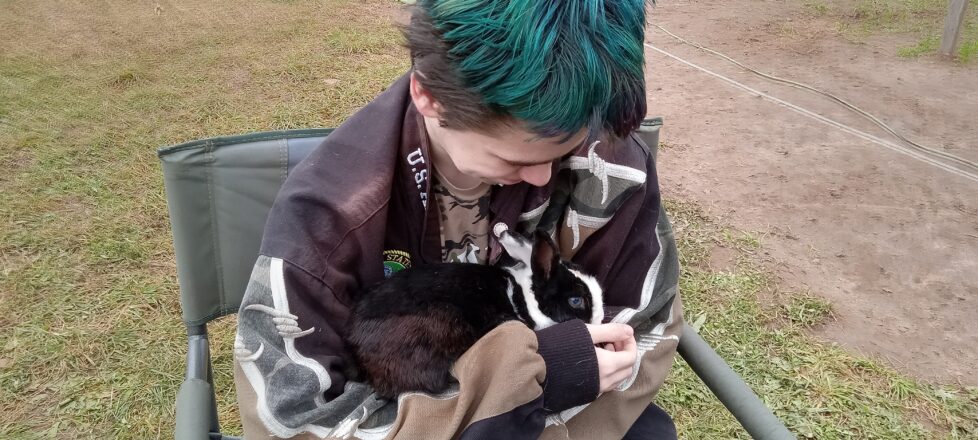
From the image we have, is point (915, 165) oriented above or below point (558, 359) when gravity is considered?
below

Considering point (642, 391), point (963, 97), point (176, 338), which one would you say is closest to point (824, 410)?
point (642, 391)

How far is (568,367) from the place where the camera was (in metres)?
1.49

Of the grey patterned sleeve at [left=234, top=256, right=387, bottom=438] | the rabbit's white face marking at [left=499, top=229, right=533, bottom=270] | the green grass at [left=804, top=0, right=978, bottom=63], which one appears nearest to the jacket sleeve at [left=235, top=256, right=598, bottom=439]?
the grey patterned sleeve at [left=234, top=256, right=387, bottom=438]

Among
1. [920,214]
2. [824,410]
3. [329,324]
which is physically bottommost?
[824,410]

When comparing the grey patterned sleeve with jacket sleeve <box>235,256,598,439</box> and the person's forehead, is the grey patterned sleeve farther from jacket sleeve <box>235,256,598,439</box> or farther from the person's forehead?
the person's forehead

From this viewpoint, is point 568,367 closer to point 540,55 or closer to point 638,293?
point 638,293

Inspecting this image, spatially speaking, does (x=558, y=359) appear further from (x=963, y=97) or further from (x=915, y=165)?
(x=963, y=97)

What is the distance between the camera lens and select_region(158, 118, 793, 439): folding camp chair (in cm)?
174

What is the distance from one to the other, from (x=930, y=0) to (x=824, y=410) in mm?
7023

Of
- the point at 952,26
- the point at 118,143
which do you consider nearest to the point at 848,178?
the point at 952,26

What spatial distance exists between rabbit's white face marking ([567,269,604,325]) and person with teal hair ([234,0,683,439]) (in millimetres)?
22

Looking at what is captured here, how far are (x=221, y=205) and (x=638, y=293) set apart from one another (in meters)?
1.17

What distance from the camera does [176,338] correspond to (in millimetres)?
3021

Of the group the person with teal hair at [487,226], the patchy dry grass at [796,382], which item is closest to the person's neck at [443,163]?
the person with teal hair at [487,226]
